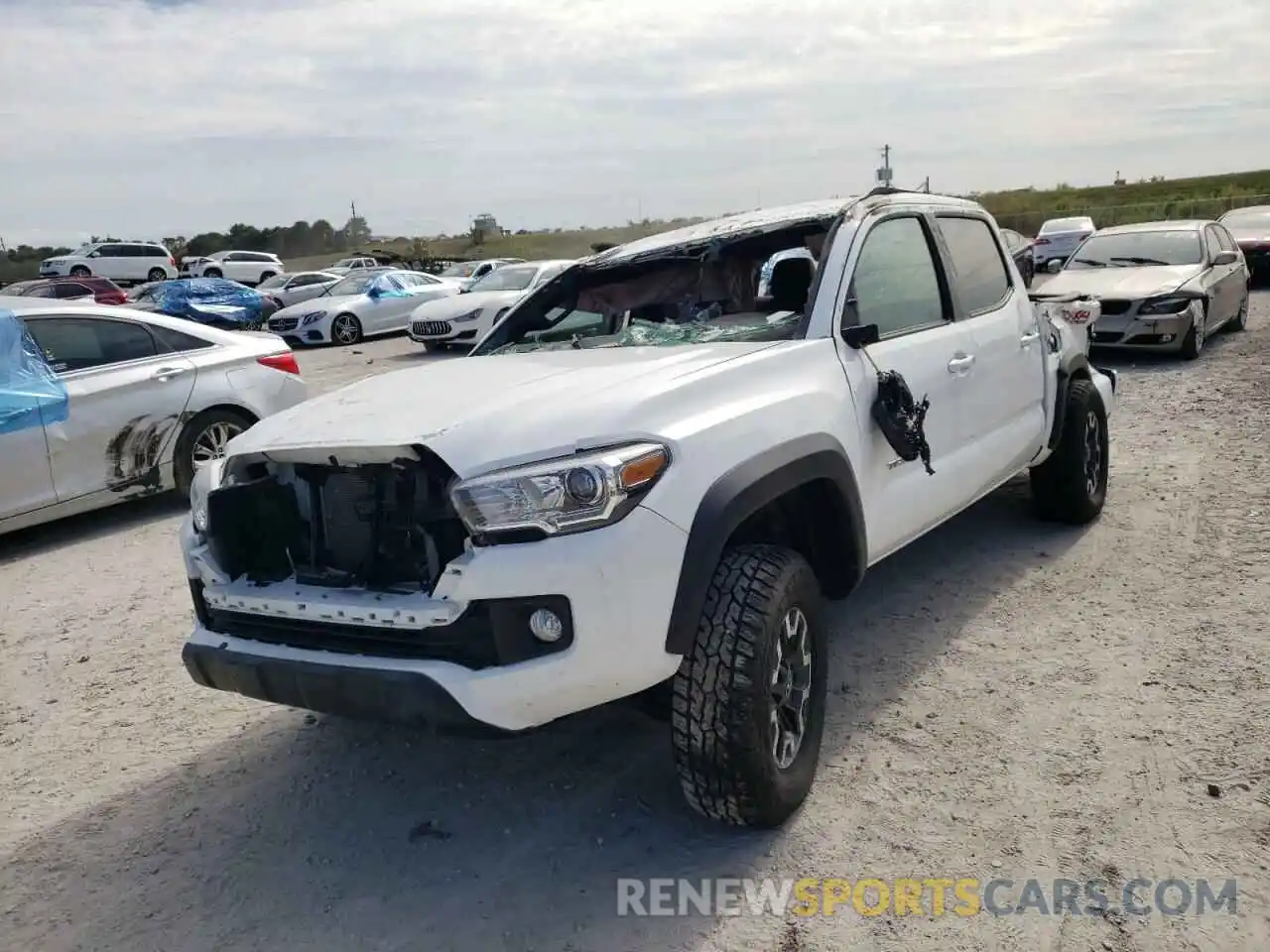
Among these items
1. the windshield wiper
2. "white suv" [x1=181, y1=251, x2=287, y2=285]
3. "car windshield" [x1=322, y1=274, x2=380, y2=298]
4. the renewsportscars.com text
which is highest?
"white suv" [x1=181, y1=251, x2=287, y2=285]

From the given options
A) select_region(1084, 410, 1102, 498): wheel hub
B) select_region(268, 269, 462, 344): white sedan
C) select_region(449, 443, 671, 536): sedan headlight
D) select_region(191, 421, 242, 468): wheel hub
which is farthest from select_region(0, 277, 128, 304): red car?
select_region(449, 443, 671, 536): sedan headlight

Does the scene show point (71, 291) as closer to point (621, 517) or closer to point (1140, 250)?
point (1140, 250)

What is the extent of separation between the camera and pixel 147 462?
6.73 metres

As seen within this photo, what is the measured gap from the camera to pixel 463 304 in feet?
52.1

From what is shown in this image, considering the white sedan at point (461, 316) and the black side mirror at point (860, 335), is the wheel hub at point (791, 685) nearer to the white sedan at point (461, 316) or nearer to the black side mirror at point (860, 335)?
the black side mirror at point (860, 335)

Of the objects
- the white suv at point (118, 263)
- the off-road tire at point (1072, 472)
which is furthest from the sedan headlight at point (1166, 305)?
the white suv at point (118, 263)

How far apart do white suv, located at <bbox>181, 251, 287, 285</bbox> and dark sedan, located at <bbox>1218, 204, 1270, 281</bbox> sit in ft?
109

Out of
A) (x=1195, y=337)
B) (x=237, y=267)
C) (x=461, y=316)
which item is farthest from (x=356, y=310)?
(x=237, y=267)

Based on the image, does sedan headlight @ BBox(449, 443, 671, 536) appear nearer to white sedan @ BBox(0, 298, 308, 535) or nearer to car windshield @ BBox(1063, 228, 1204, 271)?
white sedan @ BBox(0, 298, 308, 535)

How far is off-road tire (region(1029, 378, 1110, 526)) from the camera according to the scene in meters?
5.33

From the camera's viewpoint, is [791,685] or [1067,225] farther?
[1067,225]

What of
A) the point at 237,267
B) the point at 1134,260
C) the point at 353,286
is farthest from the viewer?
the point at 237,267

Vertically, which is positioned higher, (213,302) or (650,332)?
(213,302)

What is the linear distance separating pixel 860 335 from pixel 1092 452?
8.68ft
